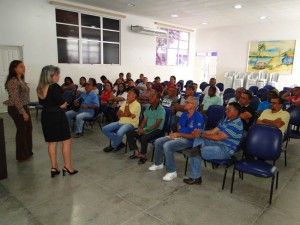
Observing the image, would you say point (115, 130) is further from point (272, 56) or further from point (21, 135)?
point (272, 56)

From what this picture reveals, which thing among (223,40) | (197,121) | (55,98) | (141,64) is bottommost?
(197,121)

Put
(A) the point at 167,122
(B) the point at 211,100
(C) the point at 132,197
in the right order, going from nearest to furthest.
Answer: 1. (C) the point at 132,197
2. (A) the point at 167,122
3. (B) the point at 211,100

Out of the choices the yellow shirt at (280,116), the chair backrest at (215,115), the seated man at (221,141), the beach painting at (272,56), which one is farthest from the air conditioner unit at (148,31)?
the seated man at (221,141)

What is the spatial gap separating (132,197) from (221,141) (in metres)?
1.33

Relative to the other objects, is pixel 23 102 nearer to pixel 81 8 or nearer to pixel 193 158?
pixel 193 158

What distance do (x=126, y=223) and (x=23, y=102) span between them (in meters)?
2.43

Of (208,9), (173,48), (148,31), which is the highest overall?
(208,9)

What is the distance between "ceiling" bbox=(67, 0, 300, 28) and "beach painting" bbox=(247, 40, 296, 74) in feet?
3.49

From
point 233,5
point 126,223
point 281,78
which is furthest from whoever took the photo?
point 281,78

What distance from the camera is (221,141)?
305cm

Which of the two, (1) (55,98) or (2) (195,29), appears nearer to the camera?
(1) (55,98)

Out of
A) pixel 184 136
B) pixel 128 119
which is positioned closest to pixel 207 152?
pixel 184 136

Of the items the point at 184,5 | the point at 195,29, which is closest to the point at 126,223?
the point at 184,5

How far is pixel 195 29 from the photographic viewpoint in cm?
1392
